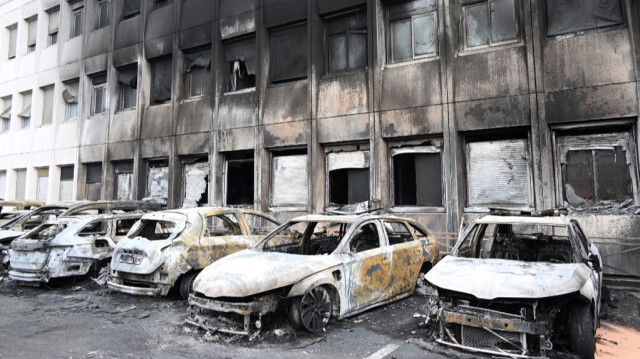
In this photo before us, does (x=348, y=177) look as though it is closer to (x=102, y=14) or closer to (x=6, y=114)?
(x=102, y=14)

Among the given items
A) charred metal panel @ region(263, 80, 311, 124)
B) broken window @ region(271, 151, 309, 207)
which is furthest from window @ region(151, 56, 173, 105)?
broken window @ region(271, 151, 309, 207)

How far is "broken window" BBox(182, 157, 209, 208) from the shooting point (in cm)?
1425

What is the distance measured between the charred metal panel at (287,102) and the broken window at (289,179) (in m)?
1.12

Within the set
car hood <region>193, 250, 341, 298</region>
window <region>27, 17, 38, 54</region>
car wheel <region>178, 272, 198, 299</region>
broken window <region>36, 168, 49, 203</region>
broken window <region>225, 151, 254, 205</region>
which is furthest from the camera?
window <region>27, 17, 38, 54</region>

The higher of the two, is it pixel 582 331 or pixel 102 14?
pixel 102 14

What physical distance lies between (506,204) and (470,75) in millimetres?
3261

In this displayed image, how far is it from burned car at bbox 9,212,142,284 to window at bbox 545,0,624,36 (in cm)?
1094

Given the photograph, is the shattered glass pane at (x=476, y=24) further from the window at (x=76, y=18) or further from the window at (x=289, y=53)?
the window at (x=76, y=18)

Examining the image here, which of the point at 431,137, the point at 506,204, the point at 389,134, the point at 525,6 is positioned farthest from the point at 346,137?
the point at 525,6

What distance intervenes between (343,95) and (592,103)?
5981 mm

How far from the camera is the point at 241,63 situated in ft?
46.3

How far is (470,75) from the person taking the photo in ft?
32.8

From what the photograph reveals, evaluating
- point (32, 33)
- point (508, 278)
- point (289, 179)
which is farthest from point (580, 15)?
point (32, 33)

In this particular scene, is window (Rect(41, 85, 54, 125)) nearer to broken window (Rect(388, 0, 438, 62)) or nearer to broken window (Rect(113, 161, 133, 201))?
broken window (Rect(113, 161, 133, 201))
